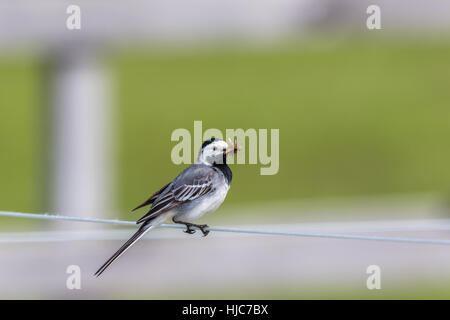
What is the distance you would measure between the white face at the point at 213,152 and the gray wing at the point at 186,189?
5 cm

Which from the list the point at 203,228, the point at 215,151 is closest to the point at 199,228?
the point at 203,228

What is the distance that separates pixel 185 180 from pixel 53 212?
27.3 inches

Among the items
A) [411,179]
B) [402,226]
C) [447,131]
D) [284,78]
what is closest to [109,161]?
[402,226]

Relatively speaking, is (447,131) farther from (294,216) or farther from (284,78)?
(294,216)

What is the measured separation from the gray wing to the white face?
5 cm

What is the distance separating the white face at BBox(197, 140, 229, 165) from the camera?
4.66m

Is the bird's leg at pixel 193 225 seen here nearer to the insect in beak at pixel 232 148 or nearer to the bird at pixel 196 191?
the bird at pixel 196 191

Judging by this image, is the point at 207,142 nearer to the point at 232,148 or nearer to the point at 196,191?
the point at 232,148

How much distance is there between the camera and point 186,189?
455 cm

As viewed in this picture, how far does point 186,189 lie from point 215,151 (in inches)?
11.4

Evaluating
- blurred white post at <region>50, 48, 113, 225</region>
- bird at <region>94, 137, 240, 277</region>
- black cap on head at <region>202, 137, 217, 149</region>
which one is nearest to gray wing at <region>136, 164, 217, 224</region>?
bird at <region>94, 137, 240, 277</region>

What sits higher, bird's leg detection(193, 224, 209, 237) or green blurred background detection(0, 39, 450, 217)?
green blurred background detection(0, 39, 450, 217)

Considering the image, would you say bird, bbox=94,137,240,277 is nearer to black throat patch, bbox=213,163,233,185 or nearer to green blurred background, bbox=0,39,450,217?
black throat patch, bbox=213,163,233,185

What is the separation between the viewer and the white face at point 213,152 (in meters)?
4.66
